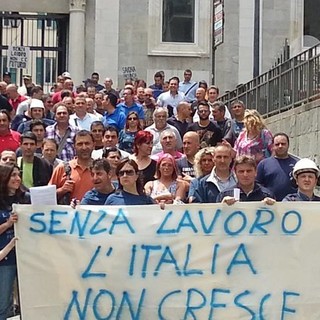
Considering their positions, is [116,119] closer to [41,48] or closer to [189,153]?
[189,153]

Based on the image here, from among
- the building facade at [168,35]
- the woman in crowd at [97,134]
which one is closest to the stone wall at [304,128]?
the woman in crowd at [97,134]

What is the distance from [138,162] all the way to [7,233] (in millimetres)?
2799

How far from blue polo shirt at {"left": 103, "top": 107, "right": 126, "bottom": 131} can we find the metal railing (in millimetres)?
3579

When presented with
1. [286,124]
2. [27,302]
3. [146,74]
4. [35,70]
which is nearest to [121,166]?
[27,302]

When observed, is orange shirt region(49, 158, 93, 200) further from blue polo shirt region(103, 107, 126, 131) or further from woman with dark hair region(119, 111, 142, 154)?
blue polo shirt region(103, 107, 126, 131)

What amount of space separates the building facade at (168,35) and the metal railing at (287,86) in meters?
6.60

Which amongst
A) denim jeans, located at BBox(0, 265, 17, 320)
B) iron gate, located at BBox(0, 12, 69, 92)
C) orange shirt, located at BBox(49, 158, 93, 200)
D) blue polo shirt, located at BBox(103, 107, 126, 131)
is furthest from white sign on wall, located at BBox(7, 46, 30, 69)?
denim jeans, located at BBox(0, 265, 17, 320)

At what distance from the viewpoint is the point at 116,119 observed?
1391 centimetres

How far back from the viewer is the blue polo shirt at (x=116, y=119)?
13.7m

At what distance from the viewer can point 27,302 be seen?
287 inches

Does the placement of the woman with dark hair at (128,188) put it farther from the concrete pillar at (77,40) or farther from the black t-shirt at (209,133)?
the concrete pillar at (77,40)

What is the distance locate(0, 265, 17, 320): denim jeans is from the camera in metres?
7.48

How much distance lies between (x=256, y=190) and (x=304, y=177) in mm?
453

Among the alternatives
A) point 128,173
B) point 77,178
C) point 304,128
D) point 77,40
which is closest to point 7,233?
point 128,173
